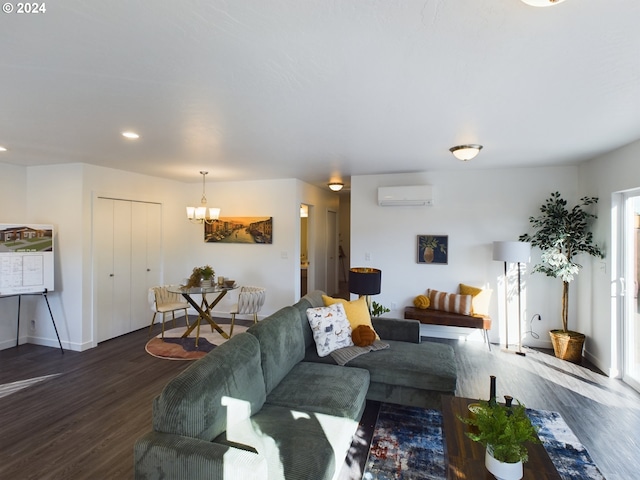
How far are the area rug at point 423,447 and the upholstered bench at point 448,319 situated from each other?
153 cm

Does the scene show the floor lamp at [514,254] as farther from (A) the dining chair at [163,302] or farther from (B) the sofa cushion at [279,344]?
(A) the dining chair at [163,302]

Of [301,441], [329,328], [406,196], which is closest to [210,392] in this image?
[301,441]

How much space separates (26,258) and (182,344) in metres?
2.19

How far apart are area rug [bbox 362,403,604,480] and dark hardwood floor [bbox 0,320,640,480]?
0.13 meters

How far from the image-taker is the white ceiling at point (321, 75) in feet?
4.59

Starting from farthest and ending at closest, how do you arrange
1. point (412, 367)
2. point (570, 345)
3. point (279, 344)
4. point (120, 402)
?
point (570, 345) < point (120, 402) < point (412, 367) < point (279, 344)

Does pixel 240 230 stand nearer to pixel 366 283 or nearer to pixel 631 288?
pixel 366 283

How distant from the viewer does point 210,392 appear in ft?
5.69

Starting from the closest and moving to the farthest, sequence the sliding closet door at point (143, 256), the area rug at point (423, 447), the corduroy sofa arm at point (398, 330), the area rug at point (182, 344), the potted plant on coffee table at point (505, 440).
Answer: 1. the potted plant on coffee table at point (505, 440)
2. the area rug at point (423, 447)
3. the corduroy sofa arm at point (398, 330)
4. the area rug at point (182, 344)
5. the sliding closet door at point (143, 256)

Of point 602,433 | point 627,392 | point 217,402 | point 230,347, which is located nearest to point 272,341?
point 230,347

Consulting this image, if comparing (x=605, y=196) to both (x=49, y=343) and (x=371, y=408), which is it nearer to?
(x=371, y=408)

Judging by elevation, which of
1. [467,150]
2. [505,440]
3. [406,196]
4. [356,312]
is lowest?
[505,440]

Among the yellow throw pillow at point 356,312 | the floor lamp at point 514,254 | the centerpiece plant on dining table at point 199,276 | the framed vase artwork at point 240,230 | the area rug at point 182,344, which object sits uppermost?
the framed vase artwork at point 240,230

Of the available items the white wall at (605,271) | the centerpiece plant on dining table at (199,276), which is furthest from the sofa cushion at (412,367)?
the centerpiece plant on dining table at (199,276)
